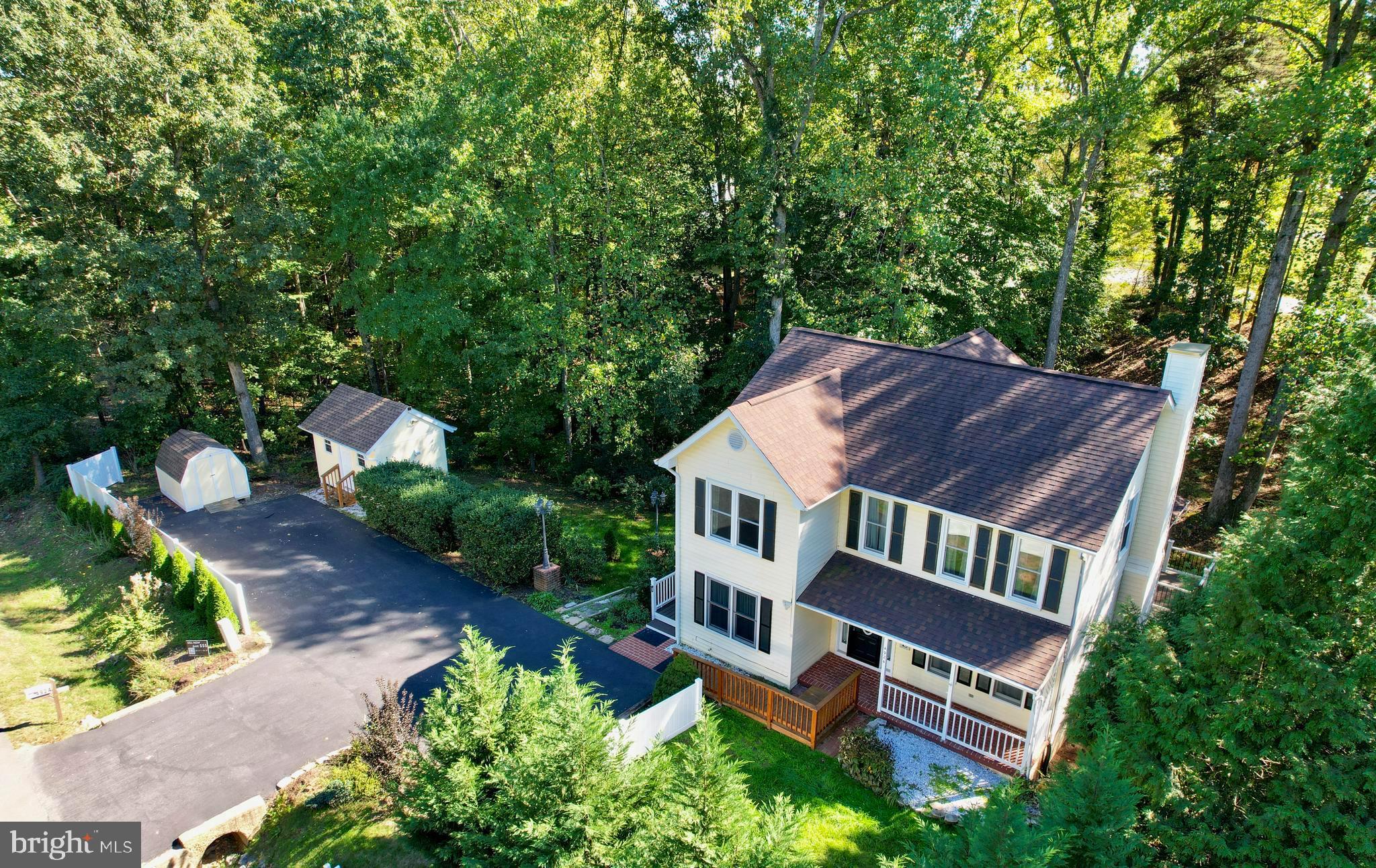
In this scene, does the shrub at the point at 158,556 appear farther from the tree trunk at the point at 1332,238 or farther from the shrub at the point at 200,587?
the tree trunk at the point at 1332,238

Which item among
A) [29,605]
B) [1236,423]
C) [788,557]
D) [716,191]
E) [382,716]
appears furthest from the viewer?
[716,191]

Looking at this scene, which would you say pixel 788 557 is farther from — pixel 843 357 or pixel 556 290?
pixel 556 290

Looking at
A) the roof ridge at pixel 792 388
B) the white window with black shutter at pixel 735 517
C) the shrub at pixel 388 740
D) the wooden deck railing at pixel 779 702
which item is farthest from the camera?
the white window with black shutter at pixel 735 517

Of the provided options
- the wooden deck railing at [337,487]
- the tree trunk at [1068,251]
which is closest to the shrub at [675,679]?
the wooden deck railing at [337,487]

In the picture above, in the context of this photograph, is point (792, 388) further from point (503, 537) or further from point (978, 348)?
point (503, 537)

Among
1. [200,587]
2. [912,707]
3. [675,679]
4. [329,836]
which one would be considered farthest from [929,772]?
[200,587]

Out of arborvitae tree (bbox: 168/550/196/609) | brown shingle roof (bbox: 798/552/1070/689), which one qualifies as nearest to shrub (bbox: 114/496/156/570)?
arborvitae tree (bbox: 168/550/196/609)

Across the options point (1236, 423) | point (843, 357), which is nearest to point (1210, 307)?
point (1236, 423)

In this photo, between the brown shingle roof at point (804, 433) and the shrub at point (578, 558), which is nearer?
the brown shingle roof at point (804, 433)
